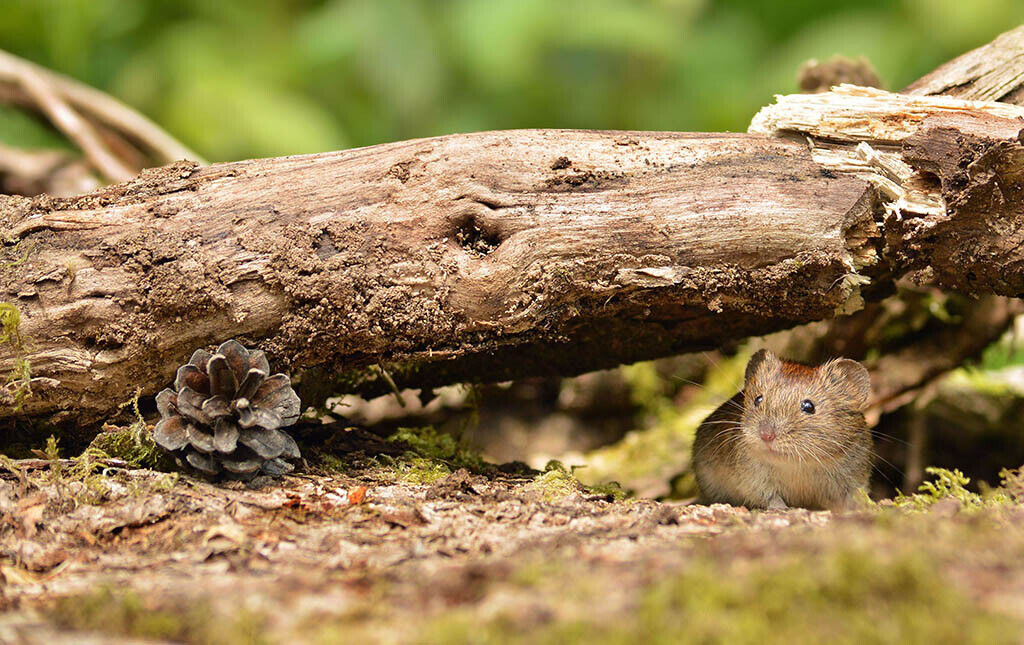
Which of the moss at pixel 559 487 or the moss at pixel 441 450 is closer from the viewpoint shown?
the moss at pixel 559 487

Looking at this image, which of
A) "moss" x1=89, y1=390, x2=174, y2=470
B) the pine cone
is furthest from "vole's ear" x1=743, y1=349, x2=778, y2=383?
"moss" x1=89, y1=390, x2=174, y2=470

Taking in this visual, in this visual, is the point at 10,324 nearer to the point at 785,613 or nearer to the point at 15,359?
the point at 15,359

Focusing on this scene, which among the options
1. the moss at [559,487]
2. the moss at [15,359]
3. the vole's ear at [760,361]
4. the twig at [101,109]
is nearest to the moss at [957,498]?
the vole's ear at [760,361]

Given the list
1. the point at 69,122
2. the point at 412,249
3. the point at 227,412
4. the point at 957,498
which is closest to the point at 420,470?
the point at 227,412

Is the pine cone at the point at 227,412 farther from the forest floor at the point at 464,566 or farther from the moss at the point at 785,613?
the moss at the point at 785,613

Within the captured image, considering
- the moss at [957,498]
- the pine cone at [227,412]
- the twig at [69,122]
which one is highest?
the twig at [69,122]

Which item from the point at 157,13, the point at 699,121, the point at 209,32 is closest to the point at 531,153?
the point at 699,121

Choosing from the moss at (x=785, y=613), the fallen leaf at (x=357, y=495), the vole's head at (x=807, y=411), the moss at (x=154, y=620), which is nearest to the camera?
the moss at (x=785, y=613)

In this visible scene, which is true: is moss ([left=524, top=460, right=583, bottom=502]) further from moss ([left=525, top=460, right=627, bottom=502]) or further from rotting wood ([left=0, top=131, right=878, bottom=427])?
rotting wood ([left=0, top=131, right=878, bottom=427])
